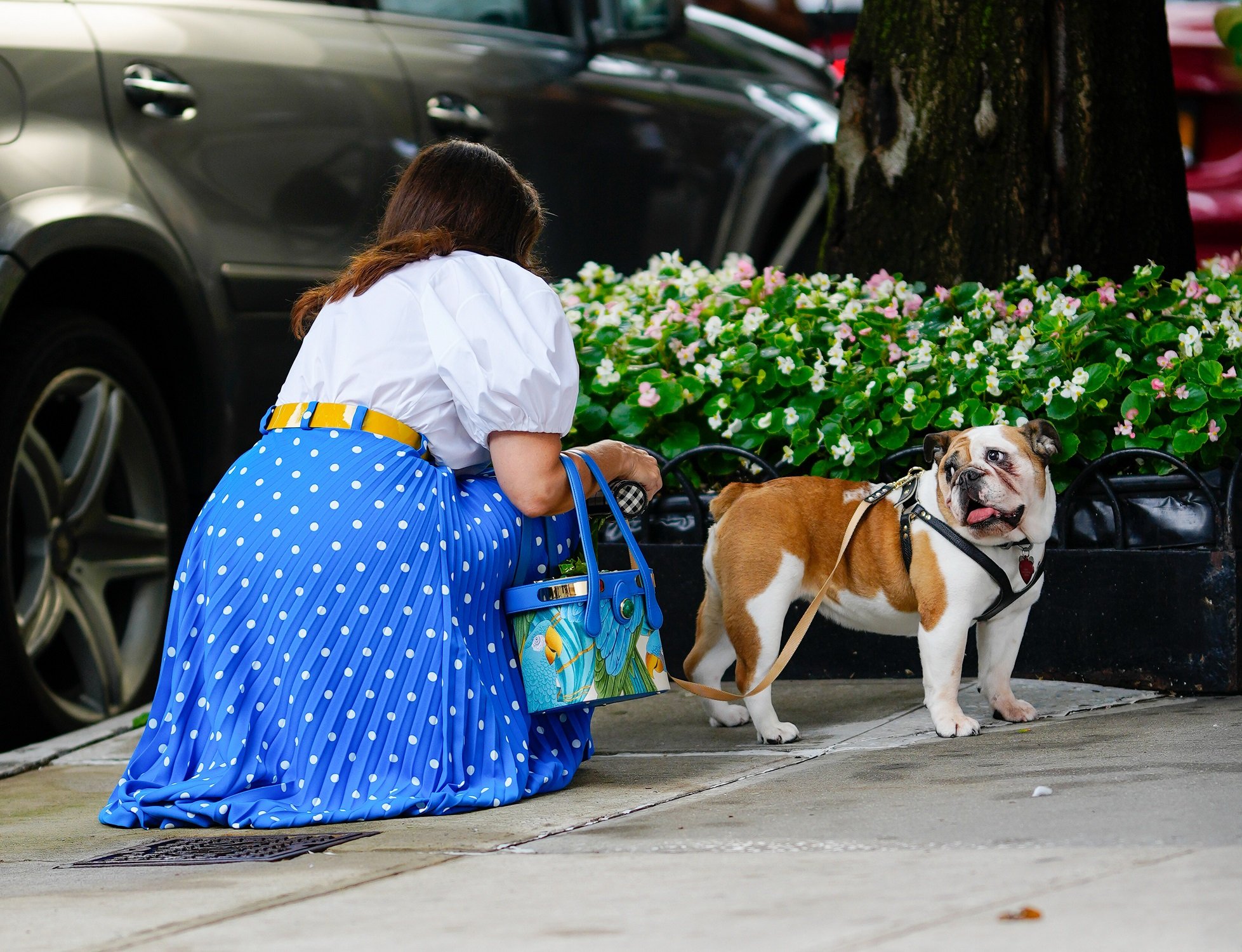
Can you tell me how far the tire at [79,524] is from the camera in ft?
14.0

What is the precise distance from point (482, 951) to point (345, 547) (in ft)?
4.33

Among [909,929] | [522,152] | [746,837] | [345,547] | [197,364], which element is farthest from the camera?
[522,152]

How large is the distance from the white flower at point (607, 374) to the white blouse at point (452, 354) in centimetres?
116

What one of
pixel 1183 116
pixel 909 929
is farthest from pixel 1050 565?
pixel 1183 116

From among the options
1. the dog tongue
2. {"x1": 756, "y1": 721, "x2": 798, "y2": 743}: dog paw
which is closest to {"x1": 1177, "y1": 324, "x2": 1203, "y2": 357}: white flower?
the dog tongue

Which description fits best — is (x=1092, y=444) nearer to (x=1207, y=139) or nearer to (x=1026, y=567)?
(x=1026, y=567)

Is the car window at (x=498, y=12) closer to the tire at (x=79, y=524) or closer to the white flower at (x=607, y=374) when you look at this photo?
the white flower at (x=607, y=374)

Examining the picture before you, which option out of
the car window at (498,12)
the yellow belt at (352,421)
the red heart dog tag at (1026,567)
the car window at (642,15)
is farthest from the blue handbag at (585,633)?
the car window at (642,15)

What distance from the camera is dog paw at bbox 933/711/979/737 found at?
150 inches

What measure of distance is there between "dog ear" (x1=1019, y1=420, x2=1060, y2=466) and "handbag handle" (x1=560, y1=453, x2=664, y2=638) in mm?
948

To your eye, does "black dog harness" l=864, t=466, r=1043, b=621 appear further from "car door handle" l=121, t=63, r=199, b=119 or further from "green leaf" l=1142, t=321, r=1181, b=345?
"car door handle" l=121, t=63, r=199, b=119

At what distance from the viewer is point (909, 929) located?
2.17m

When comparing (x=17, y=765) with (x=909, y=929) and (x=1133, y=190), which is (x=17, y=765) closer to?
(x=909, y=929)

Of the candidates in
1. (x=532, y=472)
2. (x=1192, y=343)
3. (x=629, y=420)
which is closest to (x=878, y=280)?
(x=629, y=420)
